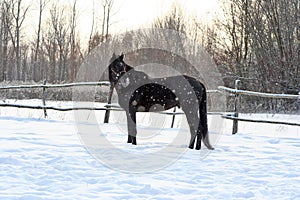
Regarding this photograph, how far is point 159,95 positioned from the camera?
5.41 meters

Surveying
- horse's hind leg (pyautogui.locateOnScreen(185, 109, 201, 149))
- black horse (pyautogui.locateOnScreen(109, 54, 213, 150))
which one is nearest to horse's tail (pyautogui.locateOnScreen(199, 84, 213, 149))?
black horse (pyautogui.locateOnScreen(109, 54, 213, 150))

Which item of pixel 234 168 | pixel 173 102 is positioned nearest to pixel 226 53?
pixel 173 102

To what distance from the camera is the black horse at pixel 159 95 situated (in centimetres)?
531

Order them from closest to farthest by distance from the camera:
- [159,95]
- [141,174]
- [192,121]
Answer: [141,174], [192,121], [159,95]

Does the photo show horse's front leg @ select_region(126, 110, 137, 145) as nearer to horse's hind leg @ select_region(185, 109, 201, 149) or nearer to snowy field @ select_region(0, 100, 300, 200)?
snowy field @ select_region(0, 100, 300, 200)

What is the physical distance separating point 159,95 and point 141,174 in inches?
75.7

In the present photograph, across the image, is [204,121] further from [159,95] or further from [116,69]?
[116,69]

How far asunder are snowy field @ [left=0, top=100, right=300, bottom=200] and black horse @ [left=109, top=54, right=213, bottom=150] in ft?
1.23

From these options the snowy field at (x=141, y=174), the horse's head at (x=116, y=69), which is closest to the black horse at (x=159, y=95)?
the horse's head at (x=116, y=69)

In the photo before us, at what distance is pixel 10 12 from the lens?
1158 inches

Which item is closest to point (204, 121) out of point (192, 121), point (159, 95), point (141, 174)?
point (192, 121)

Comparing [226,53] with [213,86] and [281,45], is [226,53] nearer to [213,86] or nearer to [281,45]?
[213,86]

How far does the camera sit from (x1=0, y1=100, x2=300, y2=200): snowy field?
10.2 ft

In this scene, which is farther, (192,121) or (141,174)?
(192,121)
